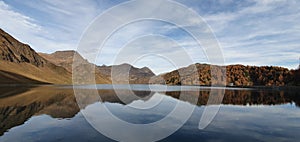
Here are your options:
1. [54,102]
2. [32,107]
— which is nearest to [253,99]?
[54,102]

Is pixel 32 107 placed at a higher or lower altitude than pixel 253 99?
lower

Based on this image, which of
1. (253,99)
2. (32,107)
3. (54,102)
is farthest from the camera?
(253,99)

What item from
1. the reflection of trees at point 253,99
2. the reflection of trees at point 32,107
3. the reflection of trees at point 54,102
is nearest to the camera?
the reflection of trees at point 32,107

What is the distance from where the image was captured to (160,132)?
2334 cm

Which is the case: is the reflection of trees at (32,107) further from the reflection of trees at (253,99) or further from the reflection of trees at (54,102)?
the reflection of trees at (253,99)

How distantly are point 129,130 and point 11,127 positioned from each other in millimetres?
13350

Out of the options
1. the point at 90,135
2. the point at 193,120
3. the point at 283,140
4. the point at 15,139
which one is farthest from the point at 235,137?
the point at 15,139

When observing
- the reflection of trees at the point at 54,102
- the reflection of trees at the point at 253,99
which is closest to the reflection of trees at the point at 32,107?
the reflection of trees at the point at 54,102

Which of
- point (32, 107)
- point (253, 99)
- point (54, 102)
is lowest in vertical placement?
point (32, 107)

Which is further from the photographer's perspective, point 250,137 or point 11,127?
point 11,127

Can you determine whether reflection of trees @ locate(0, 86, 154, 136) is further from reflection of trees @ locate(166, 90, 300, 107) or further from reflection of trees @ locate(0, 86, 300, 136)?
reflection of trees @ locate(166, 90, 300, 107)

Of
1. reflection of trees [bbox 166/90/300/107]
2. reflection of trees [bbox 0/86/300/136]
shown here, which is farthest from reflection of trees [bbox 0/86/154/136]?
reflection of trees [bbox 166/90/300/107]

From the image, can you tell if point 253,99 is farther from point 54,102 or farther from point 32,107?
point 32,107

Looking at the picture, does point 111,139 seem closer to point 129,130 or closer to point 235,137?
point 129,130
